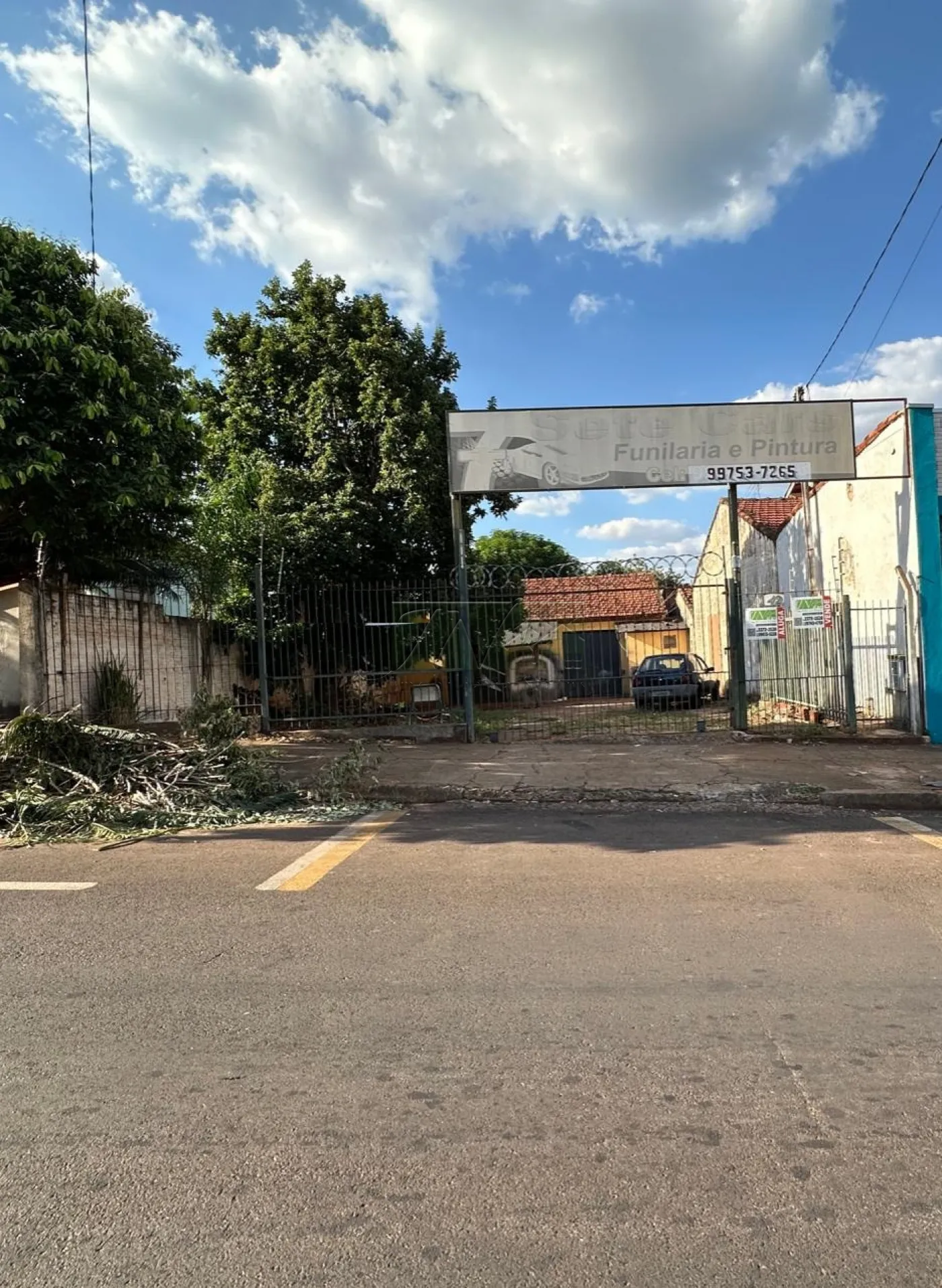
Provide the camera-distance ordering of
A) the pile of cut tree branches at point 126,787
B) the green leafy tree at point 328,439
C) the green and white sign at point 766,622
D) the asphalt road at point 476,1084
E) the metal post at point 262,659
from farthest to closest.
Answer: the green leafy tree at point 328,439 < the metal post at point 262,659 < the green and white sign at point 766,622 < the pile of cut tree branches at point 126,787 < the asphalt road at point 476,1084

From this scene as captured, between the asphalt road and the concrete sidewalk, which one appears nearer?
the asphalt road

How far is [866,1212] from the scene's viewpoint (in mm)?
2336

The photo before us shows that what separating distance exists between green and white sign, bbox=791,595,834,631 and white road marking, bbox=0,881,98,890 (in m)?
10.6

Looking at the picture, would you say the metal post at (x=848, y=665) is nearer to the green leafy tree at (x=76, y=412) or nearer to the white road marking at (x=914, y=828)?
the white road marking at (x=914, y=828)

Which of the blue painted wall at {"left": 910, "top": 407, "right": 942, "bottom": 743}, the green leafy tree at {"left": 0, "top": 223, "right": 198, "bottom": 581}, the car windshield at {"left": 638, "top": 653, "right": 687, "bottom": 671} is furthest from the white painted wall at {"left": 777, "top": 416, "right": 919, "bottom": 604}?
the green leafy tree at {"left": 0, "top": 223, "right": 198, "bottom": 581}

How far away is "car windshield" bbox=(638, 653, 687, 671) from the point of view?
18.8 meters

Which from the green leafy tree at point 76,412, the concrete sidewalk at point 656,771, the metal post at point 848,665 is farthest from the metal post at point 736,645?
the green leafy tree at point 76,412

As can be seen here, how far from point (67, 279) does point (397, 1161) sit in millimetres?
9055

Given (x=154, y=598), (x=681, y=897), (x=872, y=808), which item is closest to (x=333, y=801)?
(x=681, y=897)

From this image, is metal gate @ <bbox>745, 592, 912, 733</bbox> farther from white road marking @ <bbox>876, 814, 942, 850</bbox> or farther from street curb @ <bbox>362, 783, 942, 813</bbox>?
white road marking @ <bbox>876, 814, 942, 850</bbox>

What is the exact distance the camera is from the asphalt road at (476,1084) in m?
2.23

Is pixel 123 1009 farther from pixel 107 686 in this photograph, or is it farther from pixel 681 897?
pixel 107 686

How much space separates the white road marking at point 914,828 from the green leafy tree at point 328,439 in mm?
10871

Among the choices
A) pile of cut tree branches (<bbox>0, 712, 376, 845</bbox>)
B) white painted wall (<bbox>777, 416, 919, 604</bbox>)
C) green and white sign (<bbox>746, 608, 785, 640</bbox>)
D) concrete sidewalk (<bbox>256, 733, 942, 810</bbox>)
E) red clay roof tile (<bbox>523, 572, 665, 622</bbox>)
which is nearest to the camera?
pile of cut tree branches (<bbox>0, 712, 376, 845</bbox>)
